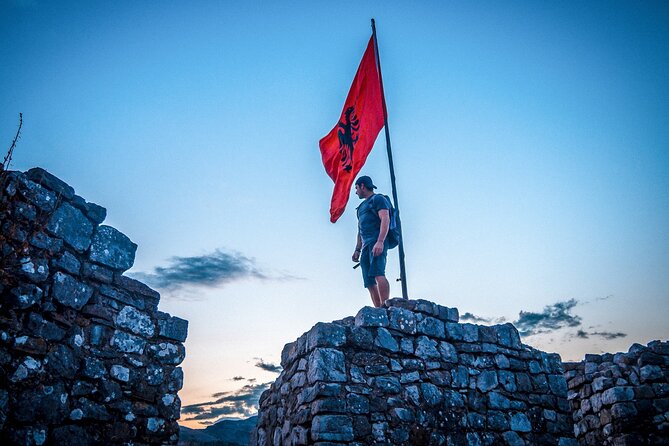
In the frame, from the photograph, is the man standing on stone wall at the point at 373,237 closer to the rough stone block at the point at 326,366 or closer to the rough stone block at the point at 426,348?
the rough stone block at the point at 426,348

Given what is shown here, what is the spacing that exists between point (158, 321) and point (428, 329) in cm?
297

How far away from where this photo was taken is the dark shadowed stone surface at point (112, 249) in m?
4.16

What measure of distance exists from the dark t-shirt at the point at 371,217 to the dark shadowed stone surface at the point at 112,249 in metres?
2.87

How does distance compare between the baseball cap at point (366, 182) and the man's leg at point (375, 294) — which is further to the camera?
the baseball cap at point (366, 182)

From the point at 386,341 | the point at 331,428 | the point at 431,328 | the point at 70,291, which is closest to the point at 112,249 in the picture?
the point at 70,291

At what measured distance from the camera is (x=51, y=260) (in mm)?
3793

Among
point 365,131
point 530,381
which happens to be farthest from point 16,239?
point 530,381

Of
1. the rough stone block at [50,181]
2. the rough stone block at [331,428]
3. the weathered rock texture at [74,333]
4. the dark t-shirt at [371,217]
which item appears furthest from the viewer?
the dark t-shirt at [371,217]

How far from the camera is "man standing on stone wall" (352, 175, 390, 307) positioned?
559 cm

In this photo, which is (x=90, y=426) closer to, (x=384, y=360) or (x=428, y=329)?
(x=384, y=360)

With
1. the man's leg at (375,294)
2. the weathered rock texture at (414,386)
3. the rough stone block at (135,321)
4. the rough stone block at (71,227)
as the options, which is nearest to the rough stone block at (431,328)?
the weathered rock texture at (414,386)

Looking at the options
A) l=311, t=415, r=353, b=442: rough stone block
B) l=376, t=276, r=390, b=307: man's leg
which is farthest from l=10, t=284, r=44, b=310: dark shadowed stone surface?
l=376, t=276, r=390, b=307: man's leg

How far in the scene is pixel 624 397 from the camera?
6328 mm

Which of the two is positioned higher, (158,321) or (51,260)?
Answer: (51,260)
